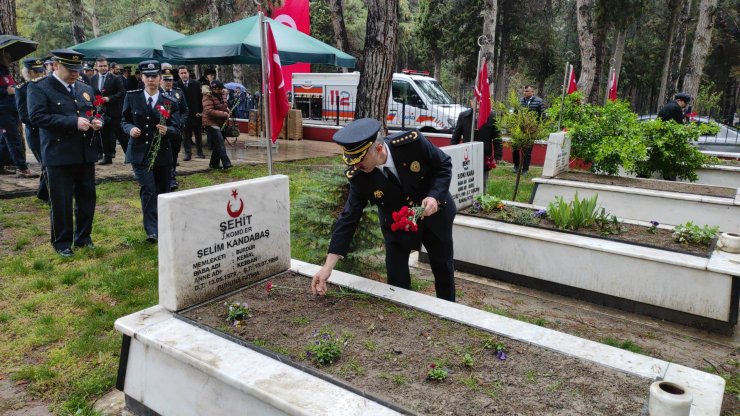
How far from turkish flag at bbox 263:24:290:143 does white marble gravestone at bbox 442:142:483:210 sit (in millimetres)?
2071

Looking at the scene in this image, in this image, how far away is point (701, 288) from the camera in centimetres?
428

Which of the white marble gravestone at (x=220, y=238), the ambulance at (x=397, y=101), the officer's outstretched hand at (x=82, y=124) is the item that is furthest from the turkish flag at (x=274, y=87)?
the ambulance at (x=397, y=101)

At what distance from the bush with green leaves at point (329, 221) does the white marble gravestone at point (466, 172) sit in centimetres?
154

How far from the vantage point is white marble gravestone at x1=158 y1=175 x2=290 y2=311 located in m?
3.05

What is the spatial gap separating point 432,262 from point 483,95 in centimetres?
438

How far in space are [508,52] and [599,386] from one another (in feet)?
86.0

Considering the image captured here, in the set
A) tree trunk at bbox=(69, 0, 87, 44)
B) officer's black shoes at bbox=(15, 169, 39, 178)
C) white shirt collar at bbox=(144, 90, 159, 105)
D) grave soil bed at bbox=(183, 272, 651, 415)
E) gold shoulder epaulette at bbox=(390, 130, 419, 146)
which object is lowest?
officer's black shoes at bbox=(15, 169, 39, 178)

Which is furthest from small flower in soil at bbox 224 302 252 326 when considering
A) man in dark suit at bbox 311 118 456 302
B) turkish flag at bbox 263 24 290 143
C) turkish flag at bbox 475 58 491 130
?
turkish flag at bbox 475 58 491 130

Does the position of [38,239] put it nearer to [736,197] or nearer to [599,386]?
[599,386]

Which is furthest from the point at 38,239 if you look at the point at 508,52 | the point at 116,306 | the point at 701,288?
the point at 508,52

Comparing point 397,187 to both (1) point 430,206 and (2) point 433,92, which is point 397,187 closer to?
(1) point 430,206

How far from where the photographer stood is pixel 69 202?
5.29 metres

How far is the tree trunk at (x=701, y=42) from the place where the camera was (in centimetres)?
1473

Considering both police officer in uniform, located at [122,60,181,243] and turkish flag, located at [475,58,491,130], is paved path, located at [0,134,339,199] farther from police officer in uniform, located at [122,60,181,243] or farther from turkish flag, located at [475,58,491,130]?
turkish flag, located at [475,58,491,130]
